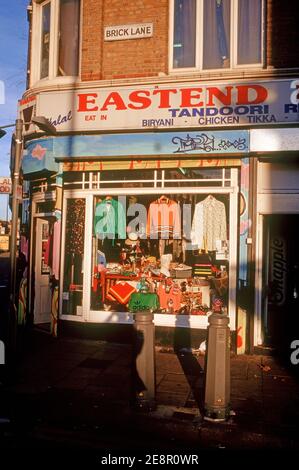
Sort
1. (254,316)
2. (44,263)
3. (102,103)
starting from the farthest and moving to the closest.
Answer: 1. (44,263)
2. (102,103)
3. (254,316)

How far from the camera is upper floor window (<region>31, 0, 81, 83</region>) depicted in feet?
30.7

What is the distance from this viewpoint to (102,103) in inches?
338

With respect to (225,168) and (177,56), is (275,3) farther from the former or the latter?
(225,168)

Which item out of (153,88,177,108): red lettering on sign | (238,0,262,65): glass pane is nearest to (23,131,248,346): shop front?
(153,88,177,108): red lettering on sign

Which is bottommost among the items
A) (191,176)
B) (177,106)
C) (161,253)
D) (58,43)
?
(161,253)

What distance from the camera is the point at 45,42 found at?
9719 mm

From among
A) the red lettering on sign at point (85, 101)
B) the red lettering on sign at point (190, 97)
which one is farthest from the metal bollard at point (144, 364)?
the red lettering on sign at point (85, 101)

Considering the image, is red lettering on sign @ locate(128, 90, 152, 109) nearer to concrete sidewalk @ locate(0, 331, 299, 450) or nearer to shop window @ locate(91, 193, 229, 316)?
shop window @ locate(91, 193, 229, 316)

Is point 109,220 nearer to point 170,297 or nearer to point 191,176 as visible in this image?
point 191,176

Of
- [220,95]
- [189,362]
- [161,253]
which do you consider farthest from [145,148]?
[189,362]

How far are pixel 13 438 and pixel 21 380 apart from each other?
1.78 meters

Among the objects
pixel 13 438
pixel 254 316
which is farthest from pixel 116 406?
pixel 254 316

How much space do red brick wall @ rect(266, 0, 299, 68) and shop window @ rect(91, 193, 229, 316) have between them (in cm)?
276

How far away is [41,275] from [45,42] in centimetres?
533
